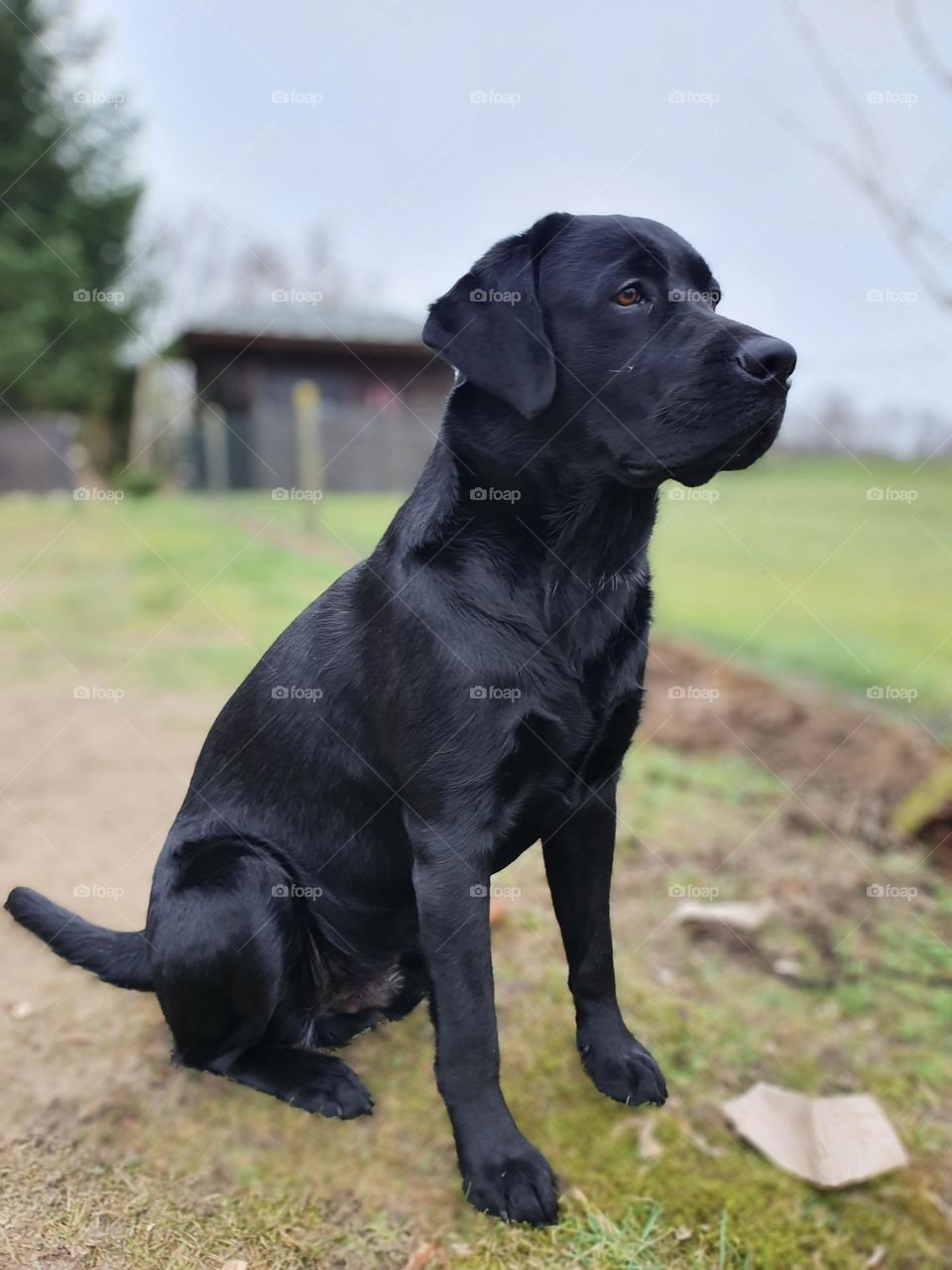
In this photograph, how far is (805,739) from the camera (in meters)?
5.32

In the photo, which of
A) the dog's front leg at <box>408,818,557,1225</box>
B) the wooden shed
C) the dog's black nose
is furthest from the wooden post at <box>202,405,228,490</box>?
the dog's black nose

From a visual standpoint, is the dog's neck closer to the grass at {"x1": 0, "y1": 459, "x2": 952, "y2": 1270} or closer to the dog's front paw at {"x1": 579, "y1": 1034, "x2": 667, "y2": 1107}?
the grass at {"x1": 0, "y1": 459, "x2": 952, "y2": 1270}

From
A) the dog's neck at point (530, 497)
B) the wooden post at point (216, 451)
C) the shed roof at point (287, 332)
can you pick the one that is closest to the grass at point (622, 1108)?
the dog's neck at point (530, 497)

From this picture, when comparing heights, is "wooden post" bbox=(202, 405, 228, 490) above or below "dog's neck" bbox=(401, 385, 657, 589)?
below

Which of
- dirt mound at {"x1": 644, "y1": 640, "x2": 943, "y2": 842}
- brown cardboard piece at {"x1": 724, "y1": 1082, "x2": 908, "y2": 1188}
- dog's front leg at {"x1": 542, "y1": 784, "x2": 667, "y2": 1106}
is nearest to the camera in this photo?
dog's front leg at {"x1": 542, "y1": 784, "x2": 667, "y2": 1106}

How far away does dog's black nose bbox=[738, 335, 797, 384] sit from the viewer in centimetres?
174

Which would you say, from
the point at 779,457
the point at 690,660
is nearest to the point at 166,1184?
the point at 690,660

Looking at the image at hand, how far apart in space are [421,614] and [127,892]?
1761 mm

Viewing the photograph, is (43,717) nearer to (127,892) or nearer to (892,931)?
(127,892)

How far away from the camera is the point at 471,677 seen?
1863 millimetres

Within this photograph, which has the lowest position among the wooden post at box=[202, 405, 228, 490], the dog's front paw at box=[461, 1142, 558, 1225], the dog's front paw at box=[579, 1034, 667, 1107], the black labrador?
the wooden post at box=[202, 405, 228, 490]

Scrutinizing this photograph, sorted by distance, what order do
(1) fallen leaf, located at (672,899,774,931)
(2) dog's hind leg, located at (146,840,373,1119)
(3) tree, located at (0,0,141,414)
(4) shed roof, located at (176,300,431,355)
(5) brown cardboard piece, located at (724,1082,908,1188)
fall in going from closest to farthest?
(2) dog's hind leg, located at (146,840,373,1119) < (5) brown cardboard piece, located at (724,1082,908,1188) < (1) fallen leaf, located at (672,899,774,931) < (3) tree, located at (0,0,141,414) < (4) shed roof, located at (176,300,431,355)

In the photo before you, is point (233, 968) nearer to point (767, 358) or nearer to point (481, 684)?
point (481, 684)

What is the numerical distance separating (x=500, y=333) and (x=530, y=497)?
31 cm
